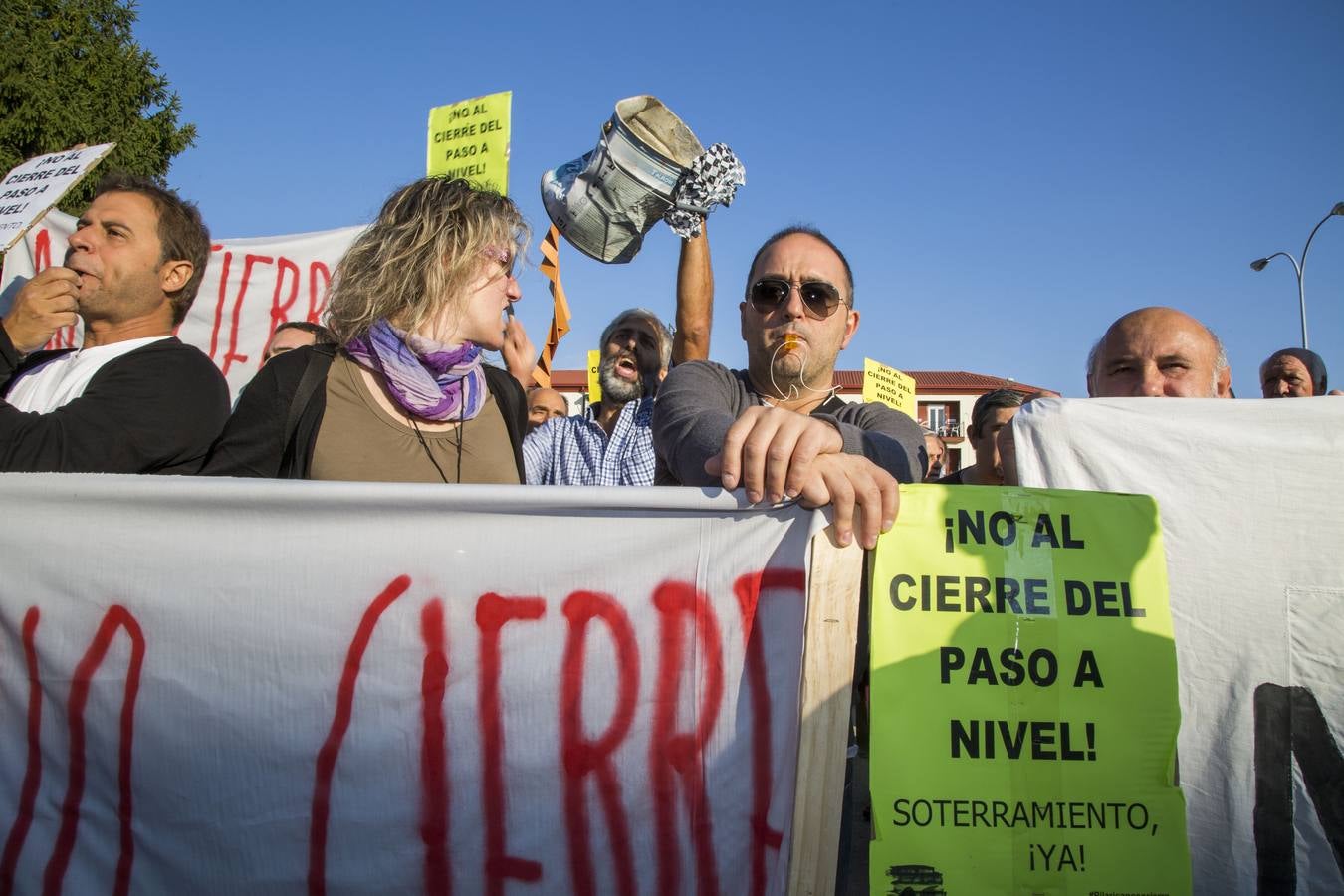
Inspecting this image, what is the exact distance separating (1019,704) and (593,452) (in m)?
2.10

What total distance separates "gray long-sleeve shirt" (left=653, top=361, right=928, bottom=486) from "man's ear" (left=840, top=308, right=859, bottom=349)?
229 mm

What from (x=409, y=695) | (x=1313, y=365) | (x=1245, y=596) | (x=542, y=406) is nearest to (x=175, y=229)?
(x=409, y=695)

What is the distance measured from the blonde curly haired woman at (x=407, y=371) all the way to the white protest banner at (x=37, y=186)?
1.50m

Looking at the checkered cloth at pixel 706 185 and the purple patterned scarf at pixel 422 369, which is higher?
the checkered cloth at pixel 706 185

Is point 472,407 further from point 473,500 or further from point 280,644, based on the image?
point 280,644

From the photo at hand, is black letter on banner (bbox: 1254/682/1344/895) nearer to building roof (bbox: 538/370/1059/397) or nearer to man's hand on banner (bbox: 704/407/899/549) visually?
man's hand on banner (bbox: 704/407/899/549)

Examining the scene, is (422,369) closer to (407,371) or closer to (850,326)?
(407,371)

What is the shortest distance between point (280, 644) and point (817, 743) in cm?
101

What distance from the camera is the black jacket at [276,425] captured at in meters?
1.87

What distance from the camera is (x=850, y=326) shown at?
2.27 meters

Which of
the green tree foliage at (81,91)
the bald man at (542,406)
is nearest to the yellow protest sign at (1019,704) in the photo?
the bald man at (542,406)

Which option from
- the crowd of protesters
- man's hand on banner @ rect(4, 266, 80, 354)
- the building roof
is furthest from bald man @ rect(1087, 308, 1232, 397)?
the building roof

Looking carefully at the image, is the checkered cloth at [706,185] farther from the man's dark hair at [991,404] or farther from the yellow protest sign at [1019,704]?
the man's dark hair at [991,404]

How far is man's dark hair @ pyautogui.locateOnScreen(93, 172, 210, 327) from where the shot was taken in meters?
2.48
